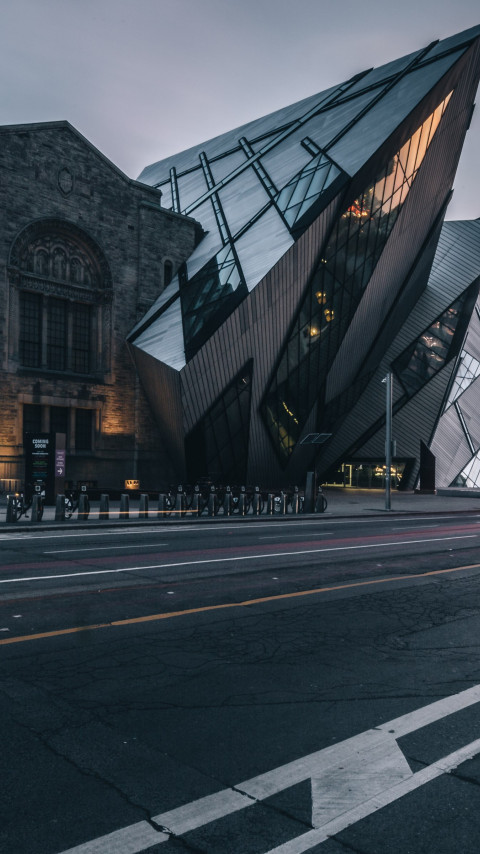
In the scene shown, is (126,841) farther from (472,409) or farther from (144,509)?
(472,409)

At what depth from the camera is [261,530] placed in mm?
19594

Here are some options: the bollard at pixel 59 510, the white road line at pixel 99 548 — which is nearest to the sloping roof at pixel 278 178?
the bollard at pixel 59 510

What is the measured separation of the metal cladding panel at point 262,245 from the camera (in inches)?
1155

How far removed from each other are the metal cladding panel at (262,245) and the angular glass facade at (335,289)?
300 centimetres

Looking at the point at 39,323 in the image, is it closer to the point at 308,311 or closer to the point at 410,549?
the point at 308,311

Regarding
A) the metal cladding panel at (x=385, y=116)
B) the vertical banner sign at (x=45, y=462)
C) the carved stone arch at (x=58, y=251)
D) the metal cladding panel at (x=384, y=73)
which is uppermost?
the metal cladding panel at (x=384, y=73)

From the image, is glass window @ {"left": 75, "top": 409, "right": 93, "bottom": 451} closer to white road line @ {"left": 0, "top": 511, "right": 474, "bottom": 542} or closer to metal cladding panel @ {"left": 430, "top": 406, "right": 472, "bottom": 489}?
white road line @ {"left": 0, "top": 511, "right": 474, "bottom": 542}

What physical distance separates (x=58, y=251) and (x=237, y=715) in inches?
1334

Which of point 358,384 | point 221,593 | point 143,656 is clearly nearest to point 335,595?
point 221,593

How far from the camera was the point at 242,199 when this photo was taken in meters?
39.3

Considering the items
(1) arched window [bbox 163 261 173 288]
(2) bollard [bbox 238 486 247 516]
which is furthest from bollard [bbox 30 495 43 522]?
(1) arched window [bbox 163 261 173 288]

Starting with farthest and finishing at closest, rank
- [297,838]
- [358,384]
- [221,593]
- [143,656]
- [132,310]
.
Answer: [358,384] → [132,310] → [221,593] → [143,656] → [297,838]

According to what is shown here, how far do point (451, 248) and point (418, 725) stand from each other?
51988 mm

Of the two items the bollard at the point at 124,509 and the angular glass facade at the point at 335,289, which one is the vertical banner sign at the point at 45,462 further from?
the angular glass facade at the point at 335,289
